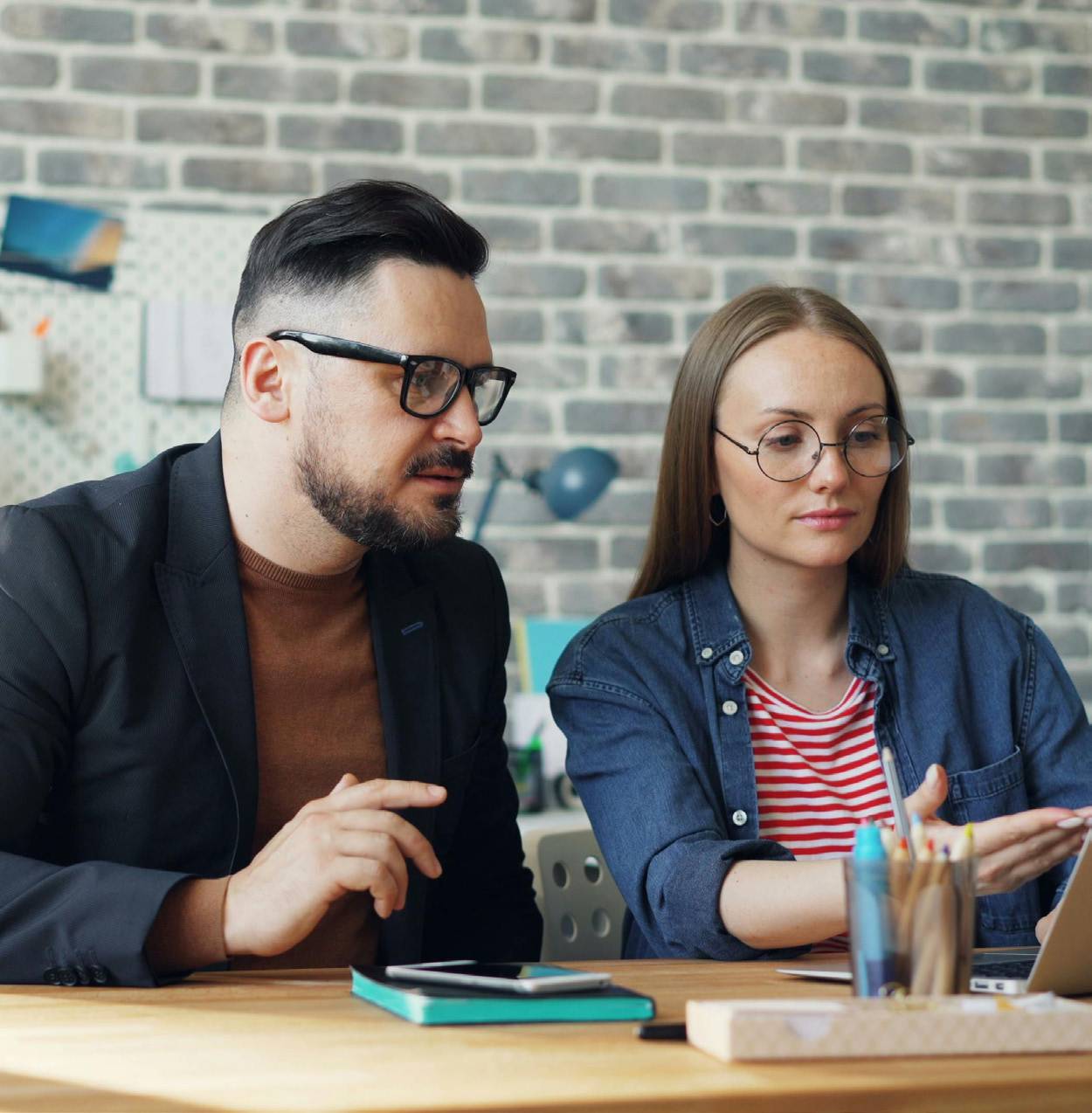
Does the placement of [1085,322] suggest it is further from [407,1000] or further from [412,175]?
[407,1000]

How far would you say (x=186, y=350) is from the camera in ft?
10.8

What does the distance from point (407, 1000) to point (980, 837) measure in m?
0.59

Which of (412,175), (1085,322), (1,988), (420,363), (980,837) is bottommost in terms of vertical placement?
(1,988)

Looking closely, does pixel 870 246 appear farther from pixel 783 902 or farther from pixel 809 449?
pixel 783 902

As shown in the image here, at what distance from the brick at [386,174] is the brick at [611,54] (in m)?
0.39

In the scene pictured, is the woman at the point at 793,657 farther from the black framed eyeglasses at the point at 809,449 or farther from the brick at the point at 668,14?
the brick at the point at 668,14

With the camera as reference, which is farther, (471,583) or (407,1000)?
(471,583)

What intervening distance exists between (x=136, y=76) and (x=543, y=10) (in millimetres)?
921

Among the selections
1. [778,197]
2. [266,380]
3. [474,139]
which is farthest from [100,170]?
[266,380]

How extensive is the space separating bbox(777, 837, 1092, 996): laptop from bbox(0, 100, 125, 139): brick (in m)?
2.61

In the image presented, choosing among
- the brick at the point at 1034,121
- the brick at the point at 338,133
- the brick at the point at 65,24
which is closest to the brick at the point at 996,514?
the brick at the point at 1034,121

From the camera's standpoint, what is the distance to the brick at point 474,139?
3367 mm

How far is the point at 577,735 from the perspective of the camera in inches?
72.2

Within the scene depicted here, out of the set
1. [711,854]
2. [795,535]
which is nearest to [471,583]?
[795,535]
